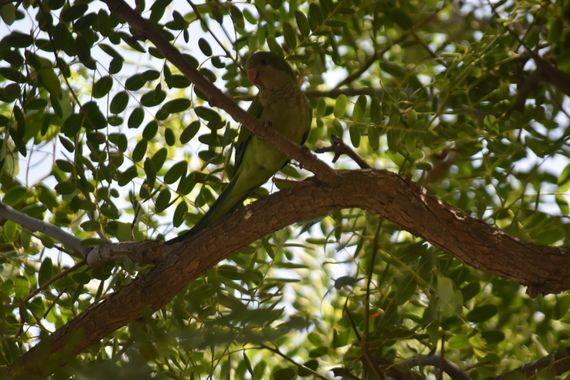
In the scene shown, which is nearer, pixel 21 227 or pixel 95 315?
pixel 95 315

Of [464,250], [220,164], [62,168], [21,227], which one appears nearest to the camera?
[464,250]

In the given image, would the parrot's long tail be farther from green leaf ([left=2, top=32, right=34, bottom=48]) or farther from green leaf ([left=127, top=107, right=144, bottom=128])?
green leaf ([left=2, top=32, right=34, bottom=48])

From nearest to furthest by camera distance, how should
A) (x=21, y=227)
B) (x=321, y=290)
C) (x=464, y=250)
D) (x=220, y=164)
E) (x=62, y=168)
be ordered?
(x=464, y=250) → (x=62, y=168) → (x=21, y=227) → (x=220, y=164) → (x=321, y=290)

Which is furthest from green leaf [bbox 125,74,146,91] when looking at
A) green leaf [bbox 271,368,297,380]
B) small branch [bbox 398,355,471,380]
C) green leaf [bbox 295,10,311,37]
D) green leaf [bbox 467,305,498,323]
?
green leaf [bbox 467,305,498,323]

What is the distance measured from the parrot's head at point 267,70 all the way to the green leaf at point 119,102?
53 centimetres

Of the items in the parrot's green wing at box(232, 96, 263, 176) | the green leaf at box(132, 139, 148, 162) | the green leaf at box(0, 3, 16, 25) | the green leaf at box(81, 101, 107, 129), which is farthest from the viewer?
the parrot's green wing at box(232, 96, 263, 176)

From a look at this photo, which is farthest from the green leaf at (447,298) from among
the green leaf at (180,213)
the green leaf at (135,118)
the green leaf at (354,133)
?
the green leaf at (135,118)

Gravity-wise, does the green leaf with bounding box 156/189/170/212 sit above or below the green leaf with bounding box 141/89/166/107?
below

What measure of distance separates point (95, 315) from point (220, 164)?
803mm

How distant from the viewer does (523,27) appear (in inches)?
122

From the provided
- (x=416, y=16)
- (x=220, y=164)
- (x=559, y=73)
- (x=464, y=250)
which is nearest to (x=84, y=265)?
(x=220, y=164)

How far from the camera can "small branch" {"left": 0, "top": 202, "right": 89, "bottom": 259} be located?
2.65 metres

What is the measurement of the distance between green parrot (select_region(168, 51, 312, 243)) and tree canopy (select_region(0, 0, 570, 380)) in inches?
2.6

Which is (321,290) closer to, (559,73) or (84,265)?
(84,265)
